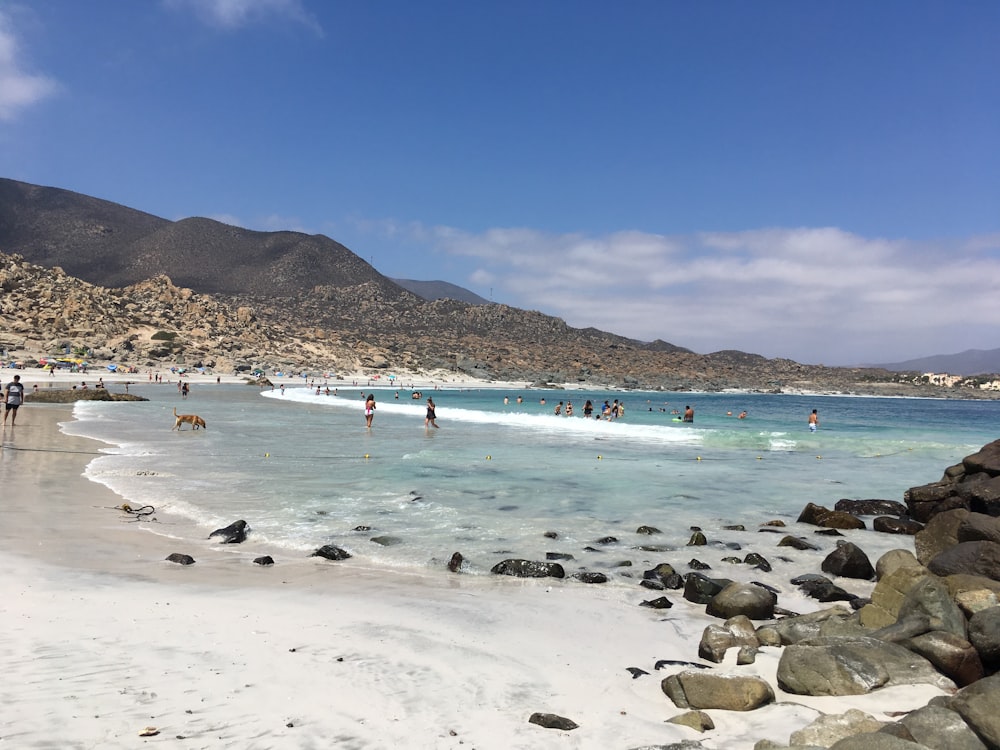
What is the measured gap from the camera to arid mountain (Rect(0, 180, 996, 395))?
8562 cm

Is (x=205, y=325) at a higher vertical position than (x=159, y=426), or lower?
higher

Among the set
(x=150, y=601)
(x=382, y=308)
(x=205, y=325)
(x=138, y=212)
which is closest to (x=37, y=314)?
(x=205, y=325)

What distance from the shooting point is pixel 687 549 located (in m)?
9.77

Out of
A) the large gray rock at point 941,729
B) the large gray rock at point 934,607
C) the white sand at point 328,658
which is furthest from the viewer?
the large gray rock at point 934,607

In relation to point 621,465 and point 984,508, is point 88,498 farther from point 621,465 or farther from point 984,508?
point 984,508

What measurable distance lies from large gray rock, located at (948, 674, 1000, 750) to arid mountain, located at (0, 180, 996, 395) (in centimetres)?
8416

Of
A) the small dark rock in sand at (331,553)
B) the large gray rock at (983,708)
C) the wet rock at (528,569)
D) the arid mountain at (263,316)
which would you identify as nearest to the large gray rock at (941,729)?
the large gray rock at (983,708)

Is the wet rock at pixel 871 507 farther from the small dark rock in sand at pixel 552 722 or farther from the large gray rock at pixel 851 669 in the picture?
the small dark rock in sand at pixel 552 722

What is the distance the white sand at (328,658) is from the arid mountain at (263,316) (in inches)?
3080

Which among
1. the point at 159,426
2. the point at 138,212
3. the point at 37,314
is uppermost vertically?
the point at 138,212

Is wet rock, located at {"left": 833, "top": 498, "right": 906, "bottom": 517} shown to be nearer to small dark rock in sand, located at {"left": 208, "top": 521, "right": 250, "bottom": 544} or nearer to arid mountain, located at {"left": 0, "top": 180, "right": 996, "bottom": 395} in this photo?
small dark rock in sand, located at {"left": 208, "top": 521, "right": 250, "bottom": 544}

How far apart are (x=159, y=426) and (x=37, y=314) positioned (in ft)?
223

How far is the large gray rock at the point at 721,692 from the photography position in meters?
4.63

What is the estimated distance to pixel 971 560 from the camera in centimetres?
711
